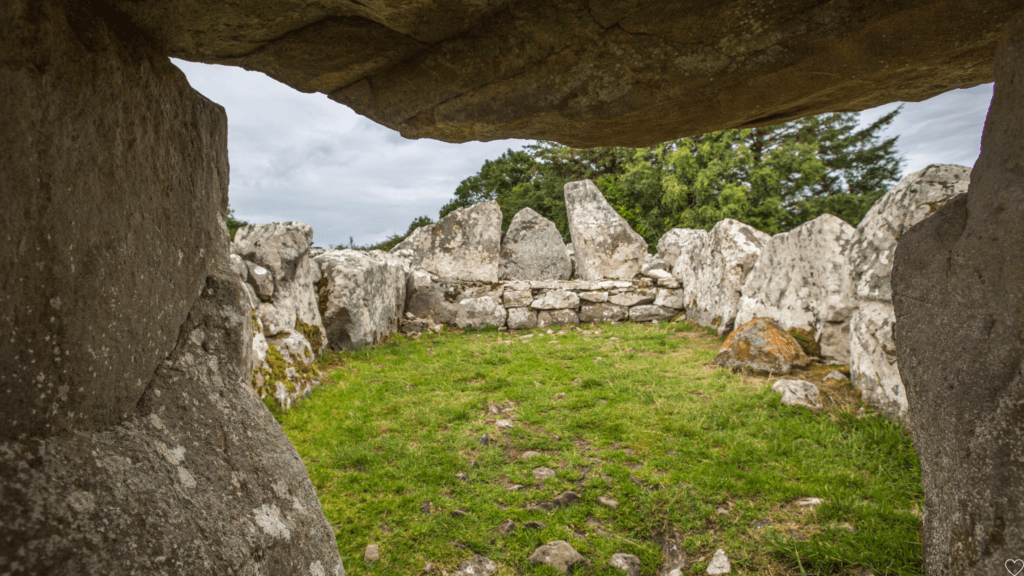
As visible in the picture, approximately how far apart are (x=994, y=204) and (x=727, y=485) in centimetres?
228

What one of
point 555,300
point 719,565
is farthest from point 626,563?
point 555,300

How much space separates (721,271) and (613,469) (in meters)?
5.80

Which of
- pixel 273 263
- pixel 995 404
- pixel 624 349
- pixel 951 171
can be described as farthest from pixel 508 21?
pixel 624 349

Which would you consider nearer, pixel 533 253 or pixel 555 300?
pixel 555 300

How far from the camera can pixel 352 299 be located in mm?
7297

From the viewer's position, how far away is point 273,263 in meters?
6.02

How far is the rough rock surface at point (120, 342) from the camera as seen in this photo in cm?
117

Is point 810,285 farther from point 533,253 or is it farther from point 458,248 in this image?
point 458,248

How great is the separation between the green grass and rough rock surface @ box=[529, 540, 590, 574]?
0.19ft

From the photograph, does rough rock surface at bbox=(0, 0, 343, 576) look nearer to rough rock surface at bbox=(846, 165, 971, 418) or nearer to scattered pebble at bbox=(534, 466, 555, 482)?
scattered pebble at bbox=(534, 466, 555, 482)

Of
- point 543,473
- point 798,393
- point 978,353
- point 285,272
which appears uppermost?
point 285,272

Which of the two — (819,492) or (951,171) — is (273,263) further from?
(951,171)

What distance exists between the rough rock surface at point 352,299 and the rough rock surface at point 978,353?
6.52 m

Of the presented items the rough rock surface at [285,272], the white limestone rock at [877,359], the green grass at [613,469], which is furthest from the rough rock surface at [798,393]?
the rough rock surface at [285,272]
